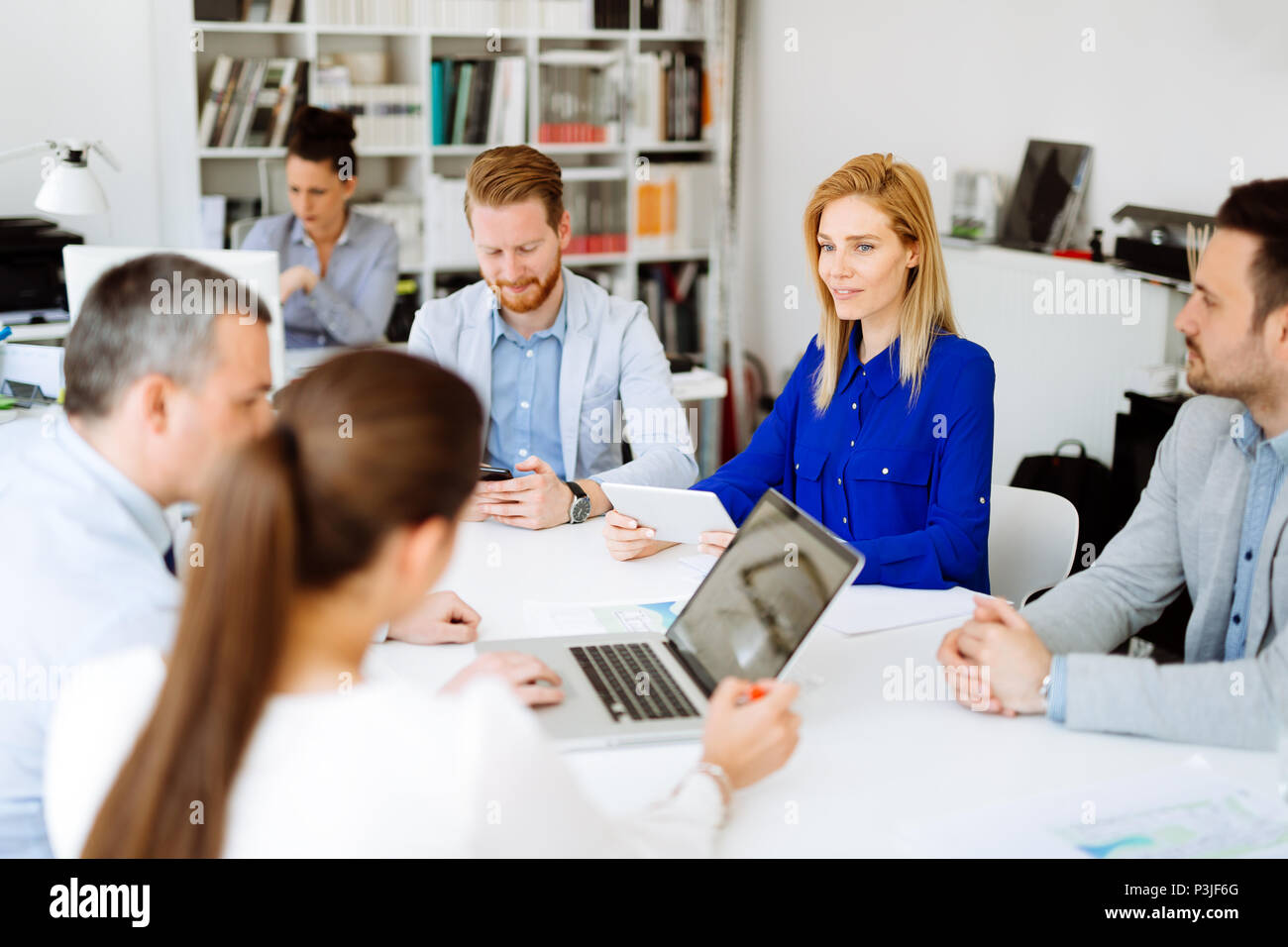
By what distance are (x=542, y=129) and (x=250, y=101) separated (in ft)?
3.75

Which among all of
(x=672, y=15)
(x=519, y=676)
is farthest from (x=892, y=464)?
(x=672, y=15)

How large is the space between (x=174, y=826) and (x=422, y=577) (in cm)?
27

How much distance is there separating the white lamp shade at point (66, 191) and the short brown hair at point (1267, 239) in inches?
115

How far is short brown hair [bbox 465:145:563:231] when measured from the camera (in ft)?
8.86

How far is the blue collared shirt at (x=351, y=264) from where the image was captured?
4230 millimetres

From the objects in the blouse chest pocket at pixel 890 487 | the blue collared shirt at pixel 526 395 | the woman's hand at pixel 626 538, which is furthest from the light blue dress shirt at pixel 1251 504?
the blue collared shirt at pixel 526 395

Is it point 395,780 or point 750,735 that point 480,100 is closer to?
point 750,735

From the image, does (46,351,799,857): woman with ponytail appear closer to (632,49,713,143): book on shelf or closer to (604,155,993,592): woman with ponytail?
(604,155,993,592): woman with ponytail

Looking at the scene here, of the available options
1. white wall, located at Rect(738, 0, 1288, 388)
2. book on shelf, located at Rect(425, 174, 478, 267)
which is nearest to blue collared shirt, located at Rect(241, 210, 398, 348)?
book on shelf, located at Rect(425, 174, 478, 267)

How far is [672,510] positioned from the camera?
2.10 m

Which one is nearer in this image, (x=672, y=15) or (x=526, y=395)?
(x=526, y=395)

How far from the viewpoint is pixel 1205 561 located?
182 centimetres

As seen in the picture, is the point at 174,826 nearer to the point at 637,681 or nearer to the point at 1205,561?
the point at 637,681
